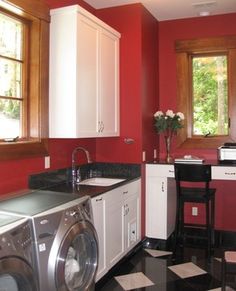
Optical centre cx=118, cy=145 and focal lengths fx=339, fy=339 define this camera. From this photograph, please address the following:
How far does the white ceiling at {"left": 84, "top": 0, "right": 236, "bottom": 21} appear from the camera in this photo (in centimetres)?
376

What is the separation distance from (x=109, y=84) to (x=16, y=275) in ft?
7.82

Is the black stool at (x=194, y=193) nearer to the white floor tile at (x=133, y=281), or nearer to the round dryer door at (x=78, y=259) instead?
the white floor tile at (x=133, y=281)

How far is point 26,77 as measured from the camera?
288 centimetres

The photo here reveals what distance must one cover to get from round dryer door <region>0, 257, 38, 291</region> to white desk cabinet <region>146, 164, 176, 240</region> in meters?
2.30

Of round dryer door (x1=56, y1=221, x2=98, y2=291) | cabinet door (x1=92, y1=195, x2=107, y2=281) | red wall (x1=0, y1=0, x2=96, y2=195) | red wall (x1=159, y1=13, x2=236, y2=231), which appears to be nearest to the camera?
round dryer door (x1=56, y1=221, x2=98, y2=291)

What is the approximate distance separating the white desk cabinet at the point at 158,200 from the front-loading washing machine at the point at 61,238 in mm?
1606

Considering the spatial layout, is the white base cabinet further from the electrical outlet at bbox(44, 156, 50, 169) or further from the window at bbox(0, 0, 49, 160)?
the window at bbox(0, 0, 49, 160)

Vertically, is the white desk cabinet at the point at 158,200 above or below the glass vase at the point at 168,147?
below

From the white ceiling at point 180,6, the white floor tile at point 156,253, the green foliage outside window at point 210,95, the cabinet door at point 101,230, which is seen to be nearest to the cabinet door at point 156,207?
the white floor tile at point 156,253

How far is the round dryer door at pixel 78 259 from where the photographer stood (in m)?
1.99

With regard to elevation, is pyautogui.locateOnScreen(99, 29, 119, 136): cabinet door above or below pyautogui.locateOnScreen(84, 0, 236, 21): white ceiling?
below

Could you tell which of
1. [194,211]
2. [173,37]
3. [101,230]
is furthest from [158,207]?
[173,37]

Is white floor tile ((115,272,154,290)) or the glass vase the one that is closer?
white floor tile ((115,272,154,290))

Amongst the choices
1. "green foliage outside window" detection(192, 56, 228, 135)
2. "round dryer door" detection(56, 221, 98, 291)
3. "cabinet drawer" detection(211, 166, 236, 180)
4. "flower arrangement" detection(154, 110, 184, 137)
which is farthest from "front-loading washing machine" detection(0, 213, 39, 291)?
"green foliage outside window" detection(192, 56, 228, 135)
